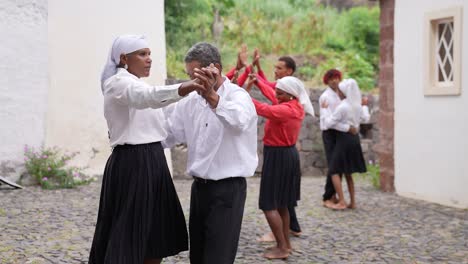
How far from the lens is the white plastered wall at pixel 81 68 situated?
10188 millimetres

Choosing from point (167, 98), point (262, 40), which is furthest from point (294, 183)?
point (262, 40)

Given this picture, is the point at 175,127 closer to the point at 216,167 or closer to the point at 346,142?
the point at 216,167

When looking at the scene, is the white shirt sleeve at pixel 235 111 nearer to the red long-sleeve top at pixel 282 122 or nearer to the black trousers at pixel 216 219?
the black trousers at pixel 216 219

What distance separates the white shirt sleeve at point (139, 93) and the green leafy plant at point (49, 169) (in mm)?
6173

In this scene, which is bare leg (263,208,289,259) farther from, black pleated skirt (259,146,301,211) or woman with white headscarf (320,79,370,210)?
woman with white headscarf (320,79,370,210)

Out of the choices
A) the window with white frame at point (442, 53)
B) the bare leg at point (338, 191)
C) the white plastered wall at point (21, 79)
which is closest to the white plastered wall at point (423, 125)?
the window with white frame at point (442, 53)

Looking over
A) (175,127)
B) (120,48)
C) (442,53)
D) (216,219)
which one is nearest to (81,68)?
(442,53)

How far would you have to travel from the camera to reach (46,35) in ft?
32.9

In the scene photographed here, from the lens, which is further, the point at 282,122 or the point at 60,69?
the point at 60,69

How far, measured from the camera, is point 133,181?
12.5ft

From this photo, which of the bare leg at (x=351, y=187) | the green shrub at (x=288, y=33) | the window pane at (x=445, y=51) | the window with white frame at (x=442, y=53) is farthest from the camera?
the green shrub at (x=288, y=33)

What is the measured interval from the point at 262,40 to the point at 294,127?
12137 mm

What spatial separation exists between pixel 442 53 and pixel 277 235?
499 centimetres

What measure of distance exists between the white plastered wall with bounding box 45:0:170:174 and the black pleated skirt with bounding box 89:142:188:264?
21.6 ft
